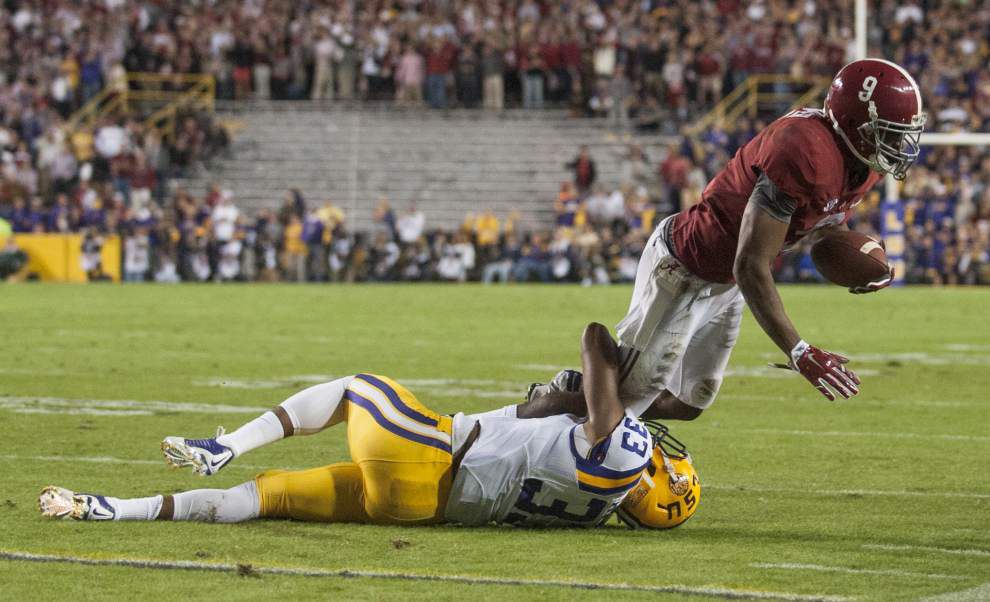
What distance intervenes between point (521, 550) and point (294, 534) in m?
0.76

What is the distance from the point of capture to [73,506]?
5.42 m

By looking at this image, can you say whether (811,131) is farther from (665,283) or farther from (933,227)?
(933,227)

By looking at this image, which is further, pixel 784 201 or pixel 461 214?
pixel 461 214

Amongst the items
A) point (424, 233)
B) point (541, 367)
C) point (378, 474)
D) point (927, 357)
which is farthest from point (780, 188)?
point (424, 233)

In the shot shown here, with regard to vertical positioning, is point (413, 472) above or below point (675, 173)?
above

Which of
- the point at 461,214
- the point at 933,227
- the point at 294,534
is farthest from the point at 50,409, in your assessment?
the point at 461,214

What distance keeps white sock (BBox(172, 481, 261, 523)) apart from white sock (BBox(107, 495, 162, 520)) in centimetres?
7

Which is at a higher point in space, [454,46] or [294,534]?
[454,46]

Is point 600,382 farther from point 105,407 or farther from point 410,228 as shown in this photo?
point 410,228

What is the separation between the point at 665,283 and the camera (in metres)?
6.27

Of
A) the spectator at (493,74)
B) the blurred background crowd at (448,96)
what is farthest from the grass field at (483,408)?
the spectator at (493,74)

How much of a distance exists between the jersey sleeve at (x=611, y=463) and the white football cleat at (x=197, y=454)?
1.14m

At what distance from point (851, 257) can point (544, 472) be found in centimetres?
→ 147

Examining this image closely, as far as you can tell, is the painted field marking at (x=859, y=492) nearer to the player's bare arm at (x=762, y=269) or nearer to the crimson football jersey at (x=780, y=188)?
the crimson football jersey at (x=780, y=188)
